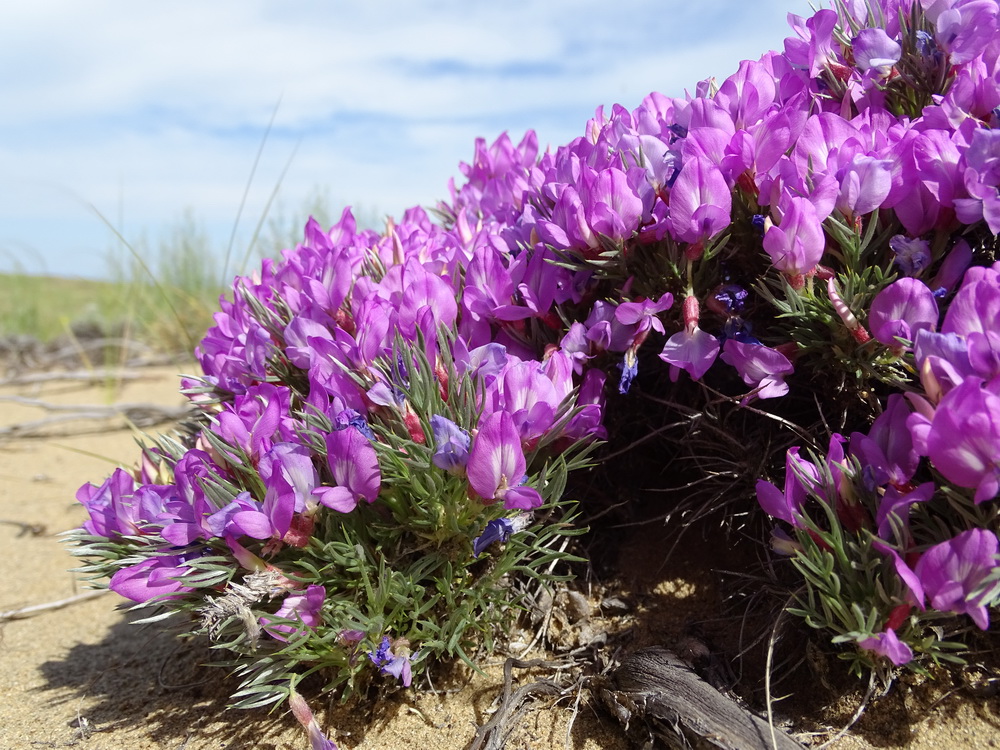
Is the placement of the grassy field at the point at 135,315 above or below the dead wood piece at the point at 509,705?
above

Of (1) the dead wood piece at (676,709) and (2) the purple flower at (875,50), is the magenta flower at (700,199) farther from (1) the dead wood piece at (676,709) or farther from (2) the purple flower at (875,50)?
(1) the dead wood piece at (676,709)

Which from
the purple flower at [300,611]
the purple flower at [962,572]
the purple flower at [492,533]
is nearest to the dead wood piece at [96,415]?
the purple flower at [300,611]

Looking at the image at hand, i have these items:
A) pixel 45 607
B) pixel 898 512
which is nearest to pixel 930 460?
pixel 898 512

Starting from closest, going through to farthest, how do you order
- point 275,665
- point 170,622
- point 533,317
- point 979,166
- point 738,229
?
1. point 979,166
2. point 275,665
3. point 738,229
4. point 533,317
5. point 170,622

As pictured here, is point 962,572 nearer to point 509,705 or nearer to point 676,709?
point 676,709

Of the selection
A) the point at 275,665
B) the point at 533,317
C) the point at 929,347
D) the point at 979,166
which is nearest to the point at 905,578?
the point at 929,347

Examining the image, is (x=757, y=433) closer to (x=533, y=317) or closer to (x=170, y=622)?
(x=533, y=317)

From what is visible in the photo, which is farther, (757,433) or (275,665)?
(757,433)
